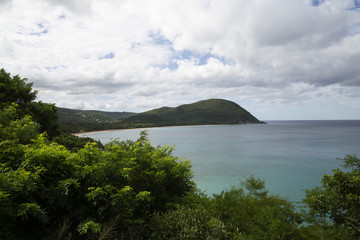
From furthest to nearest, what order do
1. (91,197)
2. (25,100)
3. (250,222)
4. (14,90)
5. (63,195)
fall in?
1. (25,100)
2. (14,90)
3. (250,222)
4. (91,197)
5. (63,195)

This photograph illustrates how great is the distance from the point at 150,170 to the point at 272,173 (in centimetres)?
4294

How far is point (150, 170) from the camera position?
456 inches

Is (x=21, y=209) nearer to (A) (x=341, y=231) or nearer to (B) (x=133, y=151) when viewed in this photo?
(B) (x=133, y=151)

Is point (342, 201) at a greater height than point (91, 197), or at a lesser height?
lesser

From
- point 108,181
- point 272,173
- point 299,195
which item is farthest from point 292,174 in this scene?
point 108,181

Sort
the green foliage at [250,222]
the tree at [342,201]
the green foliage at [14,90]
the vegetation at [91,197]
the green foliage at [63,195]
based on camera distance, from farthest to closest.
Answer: the green foliage at [14,90] < the tree at [342,201] < the green foliage at [250,222] < the vegetation at [91,197] < the green foliage at [63,195]

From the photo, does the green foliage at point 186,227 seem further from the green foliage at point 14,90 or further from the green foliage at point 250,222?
the green foliage at point 14,90

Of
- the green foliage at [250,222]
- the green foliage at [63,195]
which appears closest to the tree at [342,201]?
the green foliage at [250,222]

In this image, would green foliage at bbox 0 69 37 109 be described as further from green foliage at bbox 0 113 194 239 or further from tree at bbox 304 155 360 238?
tree at bbox 304 155 360 238

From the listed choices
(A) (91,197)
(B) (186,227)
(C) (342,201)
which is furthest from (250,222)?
(A) (91,197)

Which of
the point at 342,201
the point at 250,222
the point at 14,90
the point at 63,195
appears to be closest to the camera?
the point at 63,195

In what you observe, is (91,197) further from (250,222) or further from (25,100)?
(25,100)

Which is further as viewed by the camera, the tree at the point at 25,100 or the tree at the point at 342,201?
the tree at the point at 25,100

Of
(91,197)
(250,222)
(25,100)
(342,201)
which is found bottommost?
(250,222)
